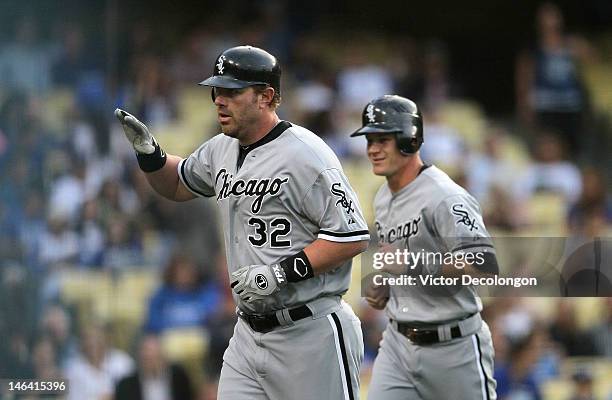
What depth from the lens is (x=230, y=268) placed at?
12.9 feet

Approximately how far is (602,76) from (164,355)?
13.1ft

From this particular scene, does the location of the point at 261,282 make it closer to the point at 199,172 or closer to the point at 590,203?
the point at 199,172

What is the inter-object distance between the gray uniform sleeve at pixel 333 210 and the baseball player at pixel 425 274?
1021 millimetres

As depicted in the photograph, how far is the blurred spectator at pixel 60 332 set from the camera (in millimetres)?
7340

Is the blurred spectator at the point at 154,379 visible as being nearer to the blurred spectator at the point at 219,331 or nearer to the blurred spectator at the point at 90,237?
the blurred spectator at the point at 219,331

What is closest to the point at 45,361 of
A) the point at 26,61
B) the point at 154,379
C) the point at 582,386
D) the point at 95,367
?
the point at 95,367

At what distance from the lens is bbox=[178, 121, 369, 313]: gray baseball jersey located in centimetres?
378

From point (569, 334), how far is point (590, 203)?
1.00 metres

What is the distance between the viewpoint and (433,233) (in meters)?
4.85

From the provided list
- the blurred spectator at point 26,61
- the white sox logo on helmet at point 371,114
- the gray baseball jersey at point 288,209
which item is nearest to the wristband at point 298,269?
the gray baseball jersey at point 288,209

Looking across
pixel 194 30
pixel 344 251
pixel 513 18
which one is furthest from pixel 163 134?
pixel 344 251

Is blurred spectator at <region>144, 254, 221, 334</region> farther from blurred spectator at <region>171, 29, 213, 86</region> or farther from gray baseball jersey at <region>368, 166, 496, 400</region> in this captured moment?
gray baseball jersey at <region>368, 166, 496, 400</region>

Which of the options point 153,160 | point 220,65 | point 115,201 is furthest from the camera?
point 115,201

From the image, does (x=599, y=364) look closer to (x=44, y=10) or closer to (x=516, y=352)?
(x=516, y=352)
